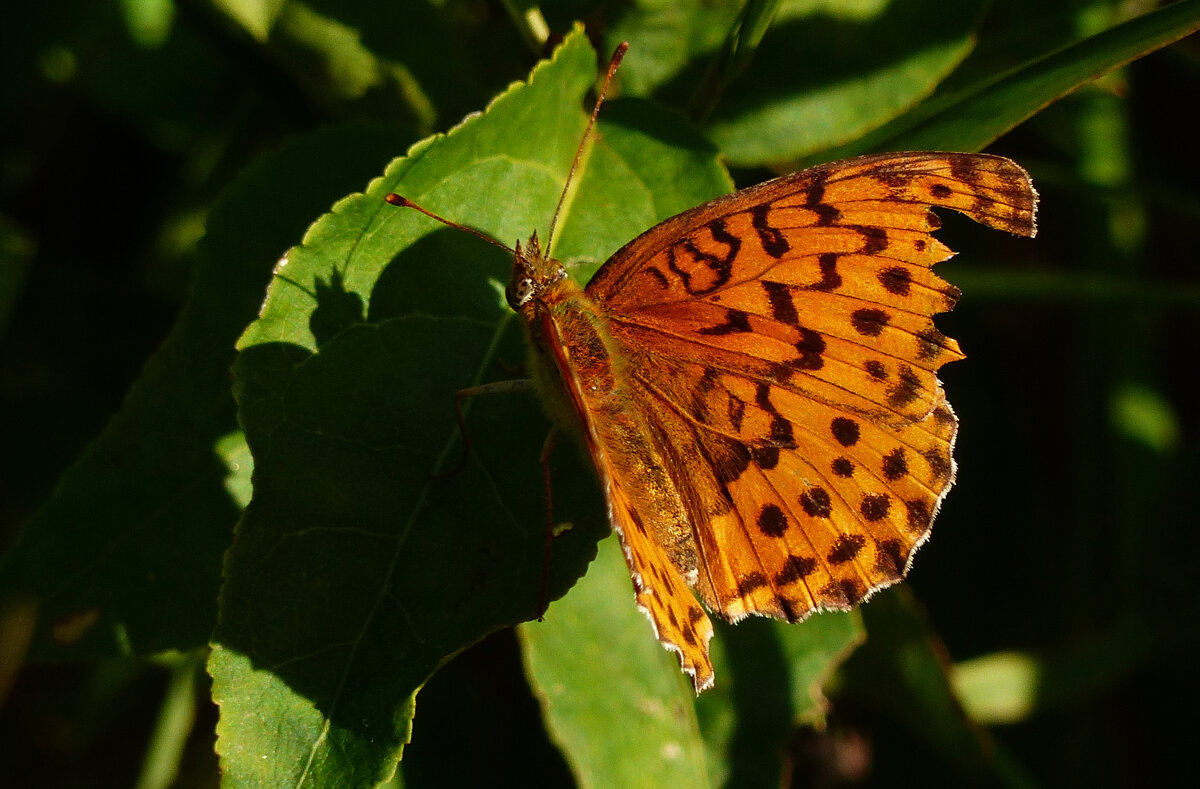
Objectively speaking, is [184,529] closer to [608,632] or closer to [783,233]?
[608,632]

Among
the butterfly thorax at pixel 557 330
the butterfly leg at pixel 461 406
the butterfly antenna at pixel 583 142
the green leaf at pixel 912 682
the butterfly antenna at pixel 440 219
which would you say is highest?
the butterfly antenna at pixel 583 142

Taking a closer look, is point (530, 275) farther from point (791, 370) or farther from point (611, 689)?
point (611, 689)

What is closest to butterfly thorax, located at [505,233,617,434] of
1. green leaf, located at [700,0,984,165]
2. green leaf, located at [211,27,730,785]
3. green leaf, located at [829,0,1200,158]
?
green leaf, located at [211,27,730,785]

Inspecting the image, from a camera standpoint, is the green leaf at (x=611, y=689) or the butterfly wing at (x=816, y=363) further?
the green leaf at (x=611, y=689)

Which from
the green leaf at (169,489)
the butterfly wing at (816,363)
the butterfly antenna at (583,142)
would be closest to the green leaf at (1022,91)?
the butterfly wing at (816,363)

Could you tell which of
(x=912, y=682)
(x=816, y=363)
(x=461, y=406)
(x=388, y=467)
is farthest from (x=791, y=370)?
(x=912, y=682)

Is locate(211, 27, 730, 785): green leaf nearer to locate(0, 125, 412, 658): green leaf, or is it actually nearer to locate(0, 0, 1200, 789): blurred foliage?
locate(0, 0, 1200, 789): blurred foliage

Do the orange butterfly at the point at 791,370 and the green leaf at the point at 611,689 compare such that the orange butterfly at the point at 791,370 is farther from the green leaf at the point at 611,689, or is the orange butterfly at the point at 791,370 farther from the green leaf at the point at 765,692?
the green leaf at the point at 765,692

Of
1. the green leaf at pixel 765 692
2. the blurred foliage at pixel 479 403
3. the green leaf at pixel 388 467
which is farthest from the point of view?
the green leaf at pixel 765 692
